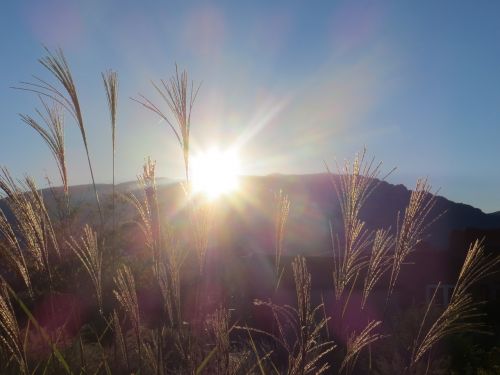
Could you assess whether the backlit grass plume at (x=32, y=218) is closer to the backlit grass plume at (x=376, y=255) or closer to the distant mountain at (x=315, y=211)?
the backlit grass plume at (x=376, y=255)

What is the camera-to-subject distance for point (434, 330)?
2.51 metres

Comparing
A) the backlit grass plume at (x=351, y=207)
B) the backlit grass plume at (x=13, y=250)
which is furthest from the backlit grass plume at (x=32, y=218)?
the backlit grass plume at (x=351, y=207)

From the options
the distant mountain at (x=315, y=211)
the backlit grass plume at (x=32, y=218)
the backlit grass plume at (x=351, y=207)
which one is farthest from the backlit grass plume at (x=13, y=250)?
the distant mountain at (x=315, y=211)

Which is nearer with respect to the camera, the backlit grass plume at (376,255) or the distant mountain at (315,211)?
the backlit grass plume at (376,255)

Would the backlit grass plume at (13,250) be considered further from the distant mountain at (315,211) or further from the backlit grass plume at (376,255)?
the distant mountain at (315,211)

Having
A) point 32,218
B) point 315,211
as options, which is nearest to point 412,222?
point 32,218

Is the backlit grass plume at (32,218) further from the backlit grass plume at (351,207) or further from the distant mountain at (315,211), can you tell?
the distant mountain at (315,211)

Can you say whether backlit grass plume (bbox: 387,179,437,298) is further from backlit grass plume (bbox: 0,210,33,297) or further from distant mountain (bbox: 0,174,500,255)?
distant mountain (bbox: 0,174,500,255)

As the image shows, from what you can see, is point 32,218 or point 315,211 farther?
point 315,211

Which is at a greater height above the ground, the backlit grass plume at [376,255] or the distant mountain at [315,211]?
the backlit grass plume at [376,255]

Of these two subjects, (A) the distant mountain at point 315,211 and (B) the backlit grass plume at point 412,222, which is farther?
(A) the distant mountain at point 315,211

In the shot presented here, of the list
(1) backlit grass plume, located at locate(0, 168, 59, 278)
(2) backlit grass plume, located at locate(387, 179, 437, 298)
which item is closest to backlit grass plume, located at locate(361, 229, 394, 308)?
(2) backlit grass plume, located at locate(387, 179, 437, 298)

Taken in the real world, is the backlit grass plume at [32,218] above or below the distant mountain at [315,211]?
above

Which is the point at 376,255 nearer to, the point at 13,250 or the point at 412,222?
the point at 412,222
